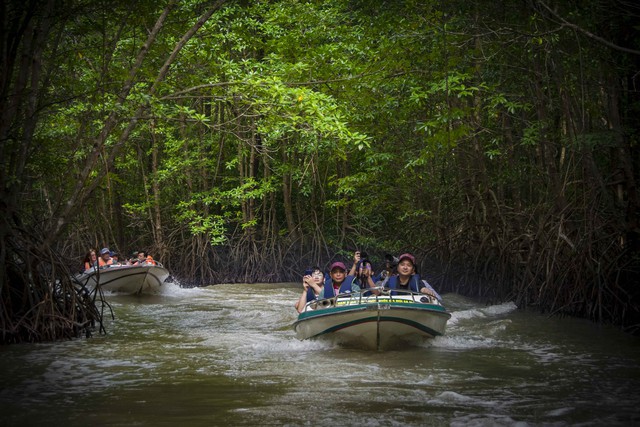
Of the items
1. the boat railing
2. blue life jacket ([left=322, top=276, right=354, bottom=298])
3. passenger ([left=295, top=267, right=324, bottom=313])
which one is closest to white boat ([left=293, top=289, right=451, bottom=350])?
the boat railing

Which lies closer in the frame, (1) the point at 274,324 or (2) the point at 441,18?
(2) the point at 441,18

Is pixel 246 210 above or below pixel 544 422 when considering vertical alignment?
above

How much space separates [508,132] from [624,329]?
20.5ft

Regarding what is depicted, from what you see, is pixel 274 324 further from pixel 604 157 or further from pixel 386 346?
pixel 604 157

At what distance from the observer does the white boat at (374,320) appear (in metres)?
9.77

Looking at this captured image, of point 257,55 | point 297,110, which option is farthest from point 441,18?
point 257,55

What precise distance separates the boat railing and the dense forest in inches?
90.9

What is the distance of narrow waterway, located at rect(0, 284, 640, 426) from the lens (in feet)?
21.1

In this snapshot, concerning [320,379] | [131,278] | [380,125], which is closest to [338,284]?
[320,379]

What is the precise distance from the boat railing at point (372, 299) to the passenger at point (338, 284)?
358 mm

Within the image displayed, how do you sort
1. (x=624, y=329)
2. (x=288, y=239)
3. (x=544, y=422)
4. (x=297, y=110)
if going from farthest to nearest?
(x=288, y=239), (x=297, y=110), (x=624, y=329), (x=544, y=422)

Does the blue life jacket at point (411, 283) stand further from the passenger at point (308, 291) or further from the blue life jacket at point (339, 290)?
the passenger at point (308, 291)

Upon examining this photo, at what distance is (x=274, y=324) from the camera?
1385cm

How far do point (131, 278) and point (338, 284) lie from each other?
31.5 feet
